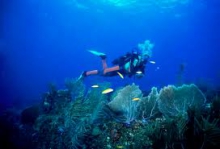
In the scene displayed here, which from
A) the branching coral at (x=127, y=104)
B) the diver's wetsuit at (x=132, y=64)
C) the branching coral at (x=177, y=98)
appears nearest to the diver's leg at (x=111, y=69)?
the diver's wetsuit at (x=132, y=64)

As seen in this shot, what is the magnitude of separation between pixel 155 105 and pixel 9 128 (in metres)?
6.71

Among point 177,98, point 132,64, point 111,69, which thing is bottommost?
point 177,98

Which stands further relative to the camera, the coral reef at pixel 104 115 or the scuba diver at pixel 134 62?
the scuba diver at pixel 134 62

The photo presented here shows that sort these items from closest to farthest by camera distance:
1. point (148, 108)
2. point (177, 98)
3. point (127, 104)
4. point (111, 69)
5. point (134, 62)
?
point (177, 98)
point (127, 104)
point (148, 108)
point (134, 62)
point (111, 69)

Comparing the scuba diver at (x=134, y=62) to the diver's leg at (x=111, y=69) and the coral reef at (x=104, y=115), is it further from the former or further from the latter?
the coral reef at (x=104, y=115)

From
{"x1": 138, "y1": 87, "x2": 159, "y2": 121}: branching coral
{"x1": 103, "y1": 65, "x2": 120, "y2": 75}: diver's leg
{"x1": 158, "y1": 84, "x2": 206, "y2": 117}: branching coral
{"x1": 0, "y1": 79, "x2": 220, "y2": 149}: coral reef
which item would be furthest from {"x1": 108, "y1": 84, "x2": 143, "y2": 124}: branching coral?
{"x1": 103, "y1": 65, "x2": 120, "y2": 75}: diver's leg

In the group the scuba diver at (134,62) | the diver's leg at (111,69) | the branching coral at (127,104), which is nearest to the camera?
the branching coral at (127,104)

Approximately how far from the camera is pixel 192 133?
16.2ft

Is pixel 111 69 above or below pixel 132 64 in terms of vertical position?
above

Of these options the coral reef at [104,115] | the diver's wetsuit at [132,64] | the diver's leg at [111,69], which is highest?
the diver's leg at [111,69]

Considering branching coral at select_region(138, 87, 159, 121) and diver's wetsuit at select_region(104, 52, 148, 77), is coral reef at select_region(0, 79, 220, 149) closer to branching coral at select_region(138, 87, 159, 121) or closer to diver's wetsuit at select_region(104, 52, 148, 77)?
branching coral at select_region(138, 87, 159, 121)

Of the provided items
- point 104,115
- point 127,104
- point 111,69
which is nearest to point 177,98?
point 127,104

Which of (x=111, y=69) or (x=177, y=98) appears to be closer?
(x=177, y=98)

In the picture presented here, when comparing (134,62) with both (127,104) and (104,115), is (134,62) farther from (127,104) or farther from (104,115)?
(104,115)
